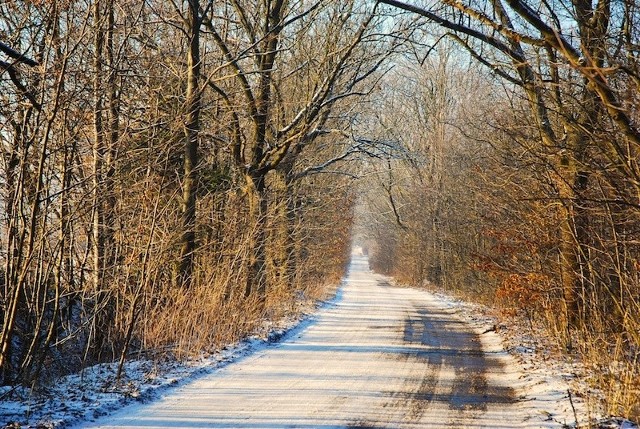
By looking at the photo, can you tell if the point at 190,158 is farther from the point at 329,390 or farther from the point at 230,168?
the point at 329,390

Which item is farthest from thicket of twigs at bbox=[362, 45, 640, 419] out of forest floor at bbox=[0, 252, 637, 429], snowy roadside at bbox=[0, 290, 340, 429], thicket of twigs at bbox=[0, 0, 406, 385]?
snowy roadside at bbox=[0, 290, 340, 429]

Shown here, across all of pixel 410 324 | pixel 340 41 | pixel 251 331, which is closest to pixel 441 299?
pixel 410 324

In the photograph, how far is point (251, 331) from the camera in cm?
1126

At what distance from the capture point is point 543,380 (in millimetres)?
7664

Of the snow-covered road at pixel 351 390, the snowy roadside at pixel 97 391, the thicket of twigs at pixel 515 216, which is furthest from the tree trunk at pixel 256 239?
the thicket of twigs at pixel 515 216

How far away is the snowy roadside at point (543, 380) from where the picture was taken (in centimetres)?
577

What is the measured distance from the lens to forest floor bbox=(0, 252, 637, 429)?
5.70 metres

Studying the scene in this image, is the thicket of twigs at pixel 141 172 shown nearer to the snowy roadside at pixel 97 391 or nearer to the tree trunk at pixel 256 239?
the tree trunk at pixel 256 239

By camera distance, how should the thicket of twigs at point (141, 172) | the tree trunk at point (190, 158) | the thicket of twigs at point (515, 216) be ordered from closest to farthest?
the thicket of twigs at point (141, 172) → the thicket of twigs at point (515, 216) → the tree trunk at point (190, 158)

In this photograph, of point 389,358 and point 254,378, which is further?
point 389,358

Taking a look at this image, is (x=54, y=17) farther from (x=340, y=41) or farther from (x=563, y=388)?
(x=340, y=41)

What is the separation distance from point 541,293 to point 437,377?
4004mm

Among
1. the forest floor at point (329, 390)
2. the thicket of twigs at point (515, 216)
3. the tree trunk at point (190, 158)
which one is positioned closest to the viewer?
the forest floor at point (329, 390)

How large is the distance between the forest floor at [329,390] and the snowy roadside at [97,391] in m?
0.01
